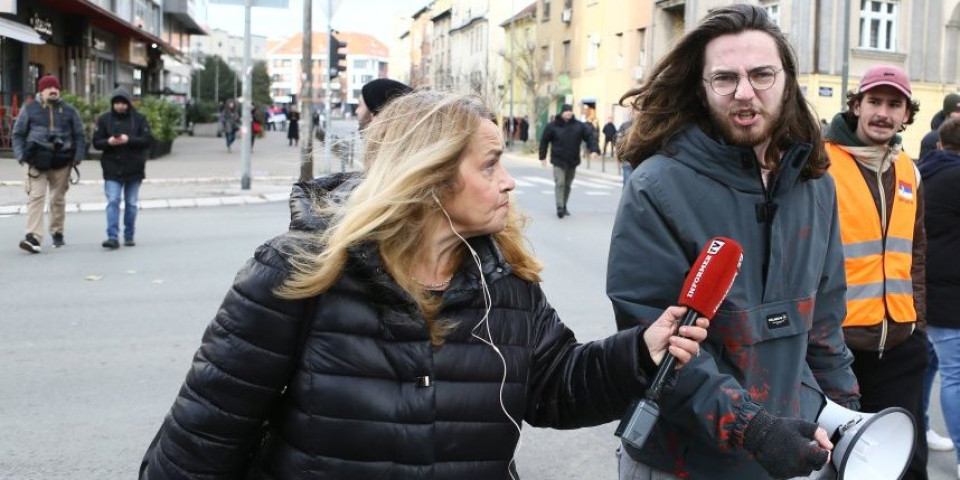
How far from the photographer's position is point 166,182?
22.5m

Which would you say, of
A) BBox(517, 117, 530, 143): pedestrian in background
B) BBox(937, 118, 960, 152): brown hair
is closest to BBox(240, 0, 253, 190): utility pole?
BBox(937, 118, 960, 152): brown hair

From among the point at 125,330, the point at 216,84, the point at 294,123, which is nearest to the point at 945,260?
the point at 125,330

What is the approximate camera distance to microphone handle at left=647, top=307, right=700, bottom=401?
2.17 metres

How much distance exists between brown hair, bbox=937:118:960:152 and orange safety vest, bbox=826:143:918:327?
1481 millimetres

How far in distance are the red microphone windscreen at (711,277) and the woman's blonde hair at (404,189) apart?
50cm

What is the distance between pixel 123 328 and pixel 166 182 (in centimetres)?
1481

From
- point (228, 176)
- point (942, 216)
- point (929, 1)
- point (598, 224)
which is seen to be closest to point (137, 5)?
point (228, 176)

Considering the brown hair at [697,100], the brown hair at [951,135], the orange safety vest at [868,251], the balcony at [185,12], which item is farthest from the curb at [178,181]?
the balcony at [185,12]

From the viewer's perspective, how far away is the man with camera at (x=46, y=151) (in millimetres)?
12164

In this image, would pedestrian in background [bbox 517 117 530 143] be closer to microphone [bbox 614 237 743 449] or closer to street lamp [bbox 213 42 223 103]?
street lamp [bbox 213 42 223 103]

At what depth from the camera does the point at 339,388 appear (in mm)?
2160

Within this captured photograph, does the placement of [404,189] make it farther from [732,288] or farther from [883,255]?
[883,255]

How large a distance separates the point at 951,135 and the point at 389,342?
381 cm

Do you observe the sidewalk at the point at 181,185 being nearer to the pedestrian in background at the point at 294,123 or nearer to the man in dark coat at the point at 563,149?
the man in dark coat at the point at 563,149
